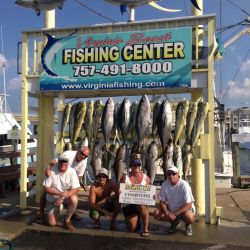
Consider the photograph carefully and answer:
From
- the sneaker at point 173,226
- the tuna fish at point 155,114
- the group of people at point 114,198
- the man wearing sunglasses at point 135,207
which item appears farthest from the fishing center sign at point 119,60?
the sneaker at point 173,226

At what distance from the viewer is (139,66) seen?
6.60 m

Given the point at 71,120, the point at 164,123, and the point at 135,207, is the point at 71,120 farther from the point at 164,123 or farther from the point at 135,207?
the point at 135,207

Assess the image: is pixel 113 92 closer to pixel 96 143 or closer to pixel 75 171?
pixel 96 143

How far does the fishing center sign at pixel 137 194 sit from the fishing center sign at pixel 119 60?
1.74 metres

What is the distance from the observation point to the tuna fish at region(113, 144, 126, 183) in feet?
21.0

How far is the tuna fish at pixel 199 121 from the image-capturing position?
6.28m

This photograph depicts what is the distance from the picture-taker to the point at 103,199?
19.8 ft

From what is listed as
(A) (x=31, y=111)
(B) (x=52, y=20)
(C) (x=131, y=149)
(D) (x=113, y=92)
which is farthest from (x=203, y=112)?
(B) (x=52, y=20)

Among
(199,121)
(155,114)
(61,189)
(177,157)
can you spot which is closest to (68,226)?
(61,189)

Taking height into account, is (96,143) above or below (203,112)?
below

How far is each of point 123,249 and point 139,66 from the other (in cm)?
299

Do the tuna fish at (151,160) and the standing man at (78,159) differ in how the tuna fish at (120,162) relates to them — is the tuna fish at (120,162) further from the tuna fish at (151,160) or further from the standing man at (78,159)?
the standing man at (78,159)

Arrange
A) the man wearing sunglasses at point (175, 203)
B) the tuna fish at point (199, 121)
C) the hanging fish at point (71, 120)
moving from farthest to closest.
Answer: the hanging fish at point (71, 120), the tuna fish at point (199, 121), the man wearing sunglasses at point (175, 203)

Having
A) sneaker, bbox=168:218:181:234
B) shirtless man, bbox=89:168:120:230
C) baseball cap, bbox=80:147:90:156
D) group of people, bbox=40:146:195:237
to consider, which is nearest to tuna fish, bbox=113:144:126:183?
group of people, bbox=40:146:195:237
